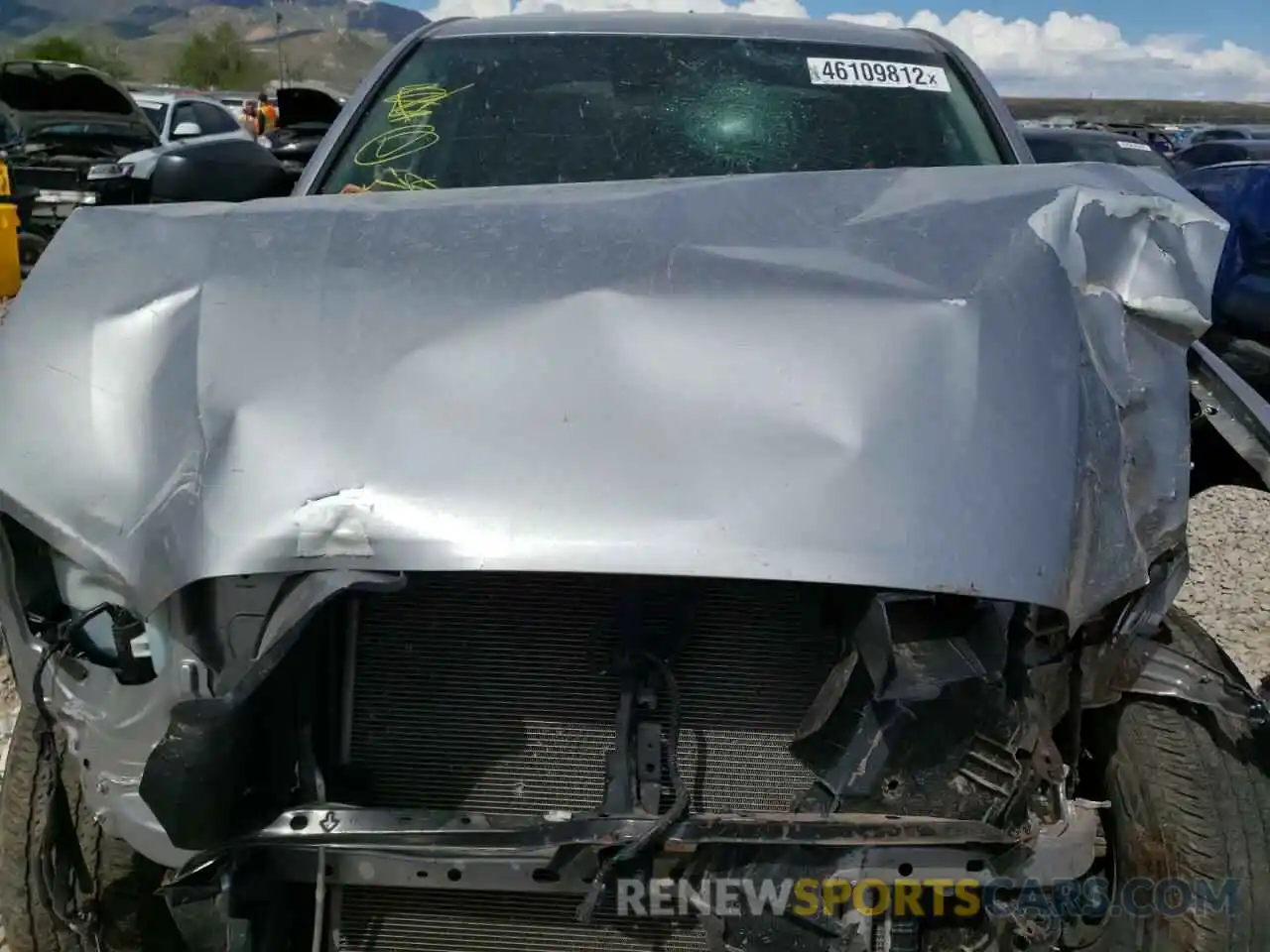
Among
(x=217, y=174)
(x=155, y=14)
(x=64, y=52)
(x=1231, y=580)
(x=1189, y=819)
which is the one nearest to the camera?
(x=1189, y=819)

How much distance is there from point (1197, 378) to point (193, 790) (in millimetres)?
2141

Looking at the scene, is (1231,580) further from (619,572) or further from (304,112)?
(304,112)

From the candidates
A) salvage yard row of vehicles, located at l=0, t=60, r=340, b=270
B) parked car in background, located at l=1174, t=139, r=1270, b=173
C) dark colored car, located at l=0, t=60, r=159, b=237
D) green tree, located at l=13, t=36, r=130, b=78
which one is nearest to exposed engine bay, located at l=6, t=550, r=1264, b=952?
salvage yard row of vehicles, located at l=0, t=60, r=340, b=270

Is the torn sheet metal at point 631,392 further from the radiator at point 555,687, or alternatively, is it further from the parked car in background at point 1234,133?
the parked car in background at point 1234,133

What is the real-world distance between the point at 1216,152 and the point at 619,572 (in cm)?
1729

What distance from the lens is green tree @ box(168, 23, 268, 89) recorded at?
78500 mm

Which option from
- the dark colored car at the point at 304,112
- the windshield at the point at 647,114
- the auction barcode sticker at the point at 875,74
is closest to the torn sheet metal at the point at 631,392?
the windshield at the point at 647,114

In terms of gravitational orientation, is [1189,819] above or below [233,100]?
above

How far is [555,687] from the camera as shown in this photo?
1966 millimetres

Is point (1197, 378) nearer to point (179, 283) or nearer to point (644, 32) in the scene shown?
point (644, 32)

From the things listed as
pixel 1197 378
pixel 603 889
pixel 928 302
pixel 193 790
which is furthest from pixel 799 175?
pixel 193 790

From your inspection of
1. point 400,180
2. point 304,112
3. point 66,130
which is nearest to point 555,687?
point 400,180

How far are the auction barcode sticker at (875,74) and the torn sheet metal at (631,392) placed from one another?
1131 millimetres

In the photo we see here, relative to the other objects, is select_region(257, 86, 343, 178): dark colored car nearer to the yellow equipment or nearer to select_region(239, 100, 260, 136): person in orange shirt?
the yellow equipment
